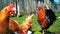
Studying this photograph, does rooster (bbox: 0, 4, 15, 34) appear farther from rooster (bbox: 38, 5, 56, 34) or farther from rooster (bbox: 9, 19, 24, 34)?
rooster (bbox: 38, 5, 56, 34)

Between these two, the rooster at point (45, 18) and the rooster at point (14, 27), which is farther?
the rooster at point (45, 18)

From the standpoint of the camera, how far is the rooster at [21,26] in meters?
2.83

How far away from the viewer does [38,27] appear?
2.93 metres

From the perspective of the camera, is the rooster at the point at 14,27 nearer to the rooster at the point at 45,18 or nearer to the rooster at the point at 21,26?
the rooster at the point at 21,26

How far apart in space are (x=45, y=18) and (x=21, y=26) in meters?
0.35

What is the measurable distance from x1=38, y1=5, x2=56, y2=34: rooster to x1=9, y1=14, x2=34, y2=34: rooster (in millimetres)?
148

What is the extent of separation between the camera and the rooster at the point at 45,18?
2928mm

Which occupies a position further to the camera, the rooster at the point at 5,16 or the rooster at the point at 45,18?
the rooster at the point at 45,18

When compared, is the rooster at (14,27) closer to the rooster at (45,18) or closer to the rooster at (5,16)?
the rooster at (5,16)

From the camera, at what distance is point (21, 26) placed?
289 cm

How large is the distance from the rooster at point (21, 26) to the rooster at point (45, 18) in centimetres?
15

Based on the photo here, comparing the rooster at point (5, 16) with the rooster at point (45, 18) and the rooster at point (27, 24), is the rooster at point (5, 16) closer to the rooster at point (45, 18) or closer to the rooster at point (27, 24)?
the rooster at point (27, 24)

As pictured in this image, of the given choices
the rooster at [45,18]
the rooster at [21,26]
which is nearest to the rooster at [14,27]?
the rooster at [21,26]

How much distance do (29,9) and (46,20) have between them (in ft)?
0.93
